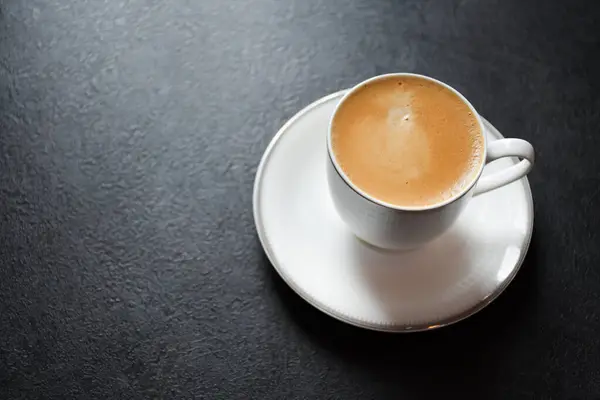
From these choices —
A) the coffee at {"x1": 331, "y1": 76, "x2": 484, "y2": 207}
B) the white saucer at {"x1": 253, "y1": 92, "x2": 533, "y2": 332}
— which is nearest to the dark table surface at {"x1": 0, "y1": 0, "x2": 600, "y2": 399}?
the white saucer at {"x1": 253, "y1": 92, "x2": 533, "y2": 332}

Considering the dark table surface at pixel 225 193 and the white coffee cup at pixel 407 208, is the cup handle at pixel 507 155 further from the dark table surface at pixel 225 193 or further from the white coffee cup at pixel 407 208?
the dark table surface at pixel 225 193

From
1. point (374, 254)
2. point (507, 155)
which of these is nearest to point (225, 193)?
point (374, 254)

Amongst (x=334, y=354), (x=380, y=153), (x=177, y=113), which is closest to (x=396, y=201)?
(x=380, y=153)

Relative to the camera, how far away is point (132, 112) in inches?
30.2

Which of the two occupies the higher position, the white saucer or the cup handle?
the cup handle

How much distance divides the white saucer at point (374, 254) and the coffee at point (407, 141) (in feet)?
0.30

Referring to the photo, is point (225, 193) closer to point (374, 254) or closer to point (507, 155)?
point (374, 254)

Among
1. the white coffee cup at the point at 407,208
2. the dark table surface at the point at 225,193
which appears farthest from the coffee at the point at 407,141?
the dark table surface at the point at 225,193

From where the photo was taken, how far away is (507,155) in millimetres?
606

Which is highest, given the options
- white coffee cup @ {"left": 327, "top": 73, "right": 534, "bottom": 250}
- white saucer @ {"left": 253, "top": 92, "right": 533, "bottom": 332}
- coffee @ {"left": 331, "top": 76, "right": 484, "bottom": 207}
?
coffee @ {"left": 331, "top": 76, "right": 484, "bottom": 207}

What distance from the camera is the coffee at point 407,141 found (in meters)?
0.60

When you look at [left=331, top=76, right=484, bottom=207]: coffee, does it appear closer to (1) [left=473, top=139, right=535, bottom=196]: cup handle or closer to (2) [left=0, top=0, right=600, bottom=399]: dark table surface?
(1) [left=473, top=139, right=535, bottom=196]: cup handle

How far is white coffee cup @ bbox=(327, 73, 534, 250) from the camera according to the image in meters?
0.59

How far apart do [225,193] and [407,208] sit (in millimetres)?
212
